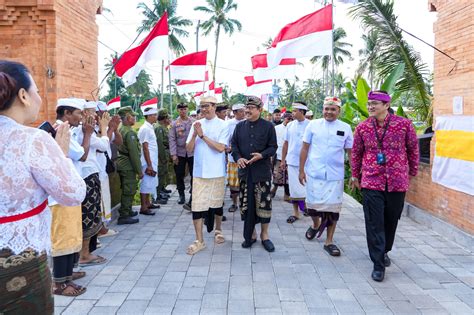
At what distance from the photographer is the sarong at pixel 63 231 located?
395 centimetres

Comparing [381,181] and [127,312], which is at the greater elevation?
[381,181]

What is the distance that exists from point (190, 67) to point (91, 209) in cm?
600


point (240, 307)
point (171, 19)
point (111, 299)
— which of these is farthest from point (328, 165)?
point (171, 19)

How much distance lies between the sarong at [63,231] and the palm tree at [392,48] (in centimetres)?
737

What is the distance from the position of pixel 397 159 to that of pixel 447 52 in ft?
9.00

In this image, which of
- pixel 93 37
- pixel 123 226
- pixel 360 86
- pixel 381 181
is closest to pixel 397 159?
pixel 381 181

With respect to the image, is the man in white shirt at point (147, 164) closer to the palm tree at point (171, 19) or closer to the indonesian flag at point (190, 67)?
the indonesian flag at point (190, 67)

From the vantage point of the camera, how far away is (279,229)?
6.51 metres

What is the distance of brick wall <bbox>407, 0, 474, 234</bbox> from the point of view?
5609mm

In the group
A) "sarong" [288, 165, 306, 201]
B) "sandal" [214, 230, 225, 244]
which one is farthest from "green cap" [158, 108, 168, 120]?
"sandal" [214, 230, 225, 244]

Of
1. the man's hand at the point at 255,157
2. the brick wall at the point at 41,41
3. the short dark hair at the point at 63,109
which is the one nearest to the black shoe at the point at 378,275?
the man's hand at the point at 255,157

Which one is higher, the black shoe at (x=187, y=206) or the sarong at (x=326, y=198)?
the sarong at (x=326, y=198)

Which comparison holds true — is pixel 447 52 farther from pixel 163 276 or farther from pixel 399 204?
pixel 163 276

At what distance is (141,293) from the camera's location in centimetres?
403
